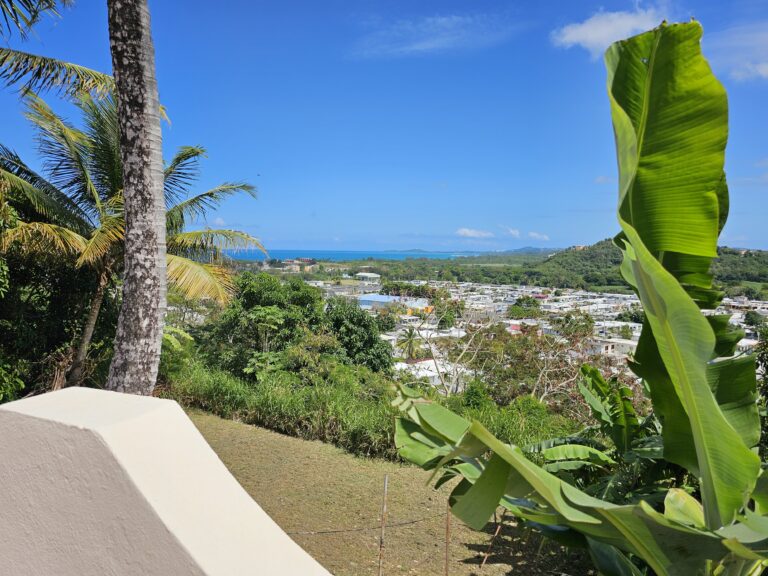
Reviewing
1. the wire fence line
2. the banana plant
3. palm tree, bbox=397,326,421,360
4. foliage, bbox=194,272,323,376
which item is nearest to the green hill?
the banana plant

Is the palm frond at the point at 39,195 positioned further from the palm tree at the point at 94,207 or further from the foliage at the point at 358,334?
the foliage at the point at 358,334

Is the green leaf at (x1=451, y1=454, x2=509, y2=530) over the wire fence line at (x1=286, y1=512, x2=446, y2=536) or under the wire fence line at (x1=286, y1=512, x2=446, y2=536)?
over

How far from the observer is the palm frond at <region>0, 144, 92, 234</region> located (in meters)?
7.18

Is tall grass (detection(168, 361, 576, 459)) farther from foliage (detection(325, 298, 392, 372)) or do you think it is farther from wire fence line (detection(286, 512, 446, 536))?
foliage (detection(325, 298, 392, 372))

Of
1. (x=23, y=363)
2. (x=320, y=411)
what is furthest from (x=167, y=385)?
(x=320, y=411)

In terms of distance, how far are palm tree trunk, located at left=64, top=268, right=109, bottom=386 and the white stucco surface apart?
294 inches

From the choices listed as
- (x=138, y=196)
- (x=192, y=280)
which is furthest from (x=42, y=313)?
(x=138, y=196)

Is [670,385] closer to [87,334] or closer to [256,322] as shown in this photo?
[87,334]

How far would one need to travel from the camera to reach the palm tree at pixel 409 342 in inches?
579

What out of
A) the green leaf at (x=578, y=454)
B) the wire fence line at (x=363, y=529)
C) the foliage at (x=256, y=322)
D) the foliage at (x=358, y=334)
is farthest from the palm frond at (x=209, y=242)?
the green leaf at (x=578, y=454)

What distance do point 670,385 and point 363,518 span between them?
3961mm

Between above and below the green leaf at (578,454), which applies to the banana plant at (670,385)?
above

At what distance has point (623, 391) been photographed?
3.40 meters

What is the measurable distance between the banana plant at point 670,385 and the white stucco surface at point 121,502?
0.56m
